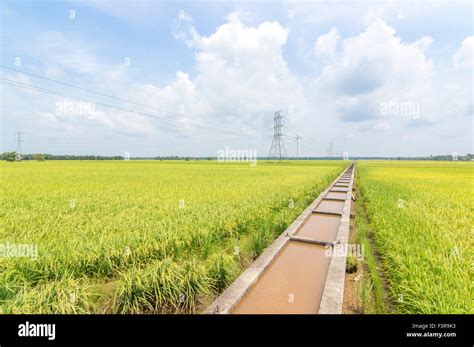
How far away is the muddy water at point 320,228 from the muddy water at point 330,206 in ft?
3.81

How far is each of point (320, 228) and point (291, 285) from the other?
435 cm

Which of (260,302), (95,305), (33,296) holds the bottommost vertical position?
(260,302)

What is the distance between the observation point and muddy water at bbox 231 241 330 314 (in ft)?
11.6

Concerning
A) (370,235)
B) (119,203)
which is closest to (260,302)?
(370,235)

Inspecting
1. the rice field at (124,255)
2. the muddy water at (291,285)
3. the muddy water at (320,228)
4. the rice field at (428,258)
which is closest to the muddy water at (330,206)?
the muddy water at (320,228)

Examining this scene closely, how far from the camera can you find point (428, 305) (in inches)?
117

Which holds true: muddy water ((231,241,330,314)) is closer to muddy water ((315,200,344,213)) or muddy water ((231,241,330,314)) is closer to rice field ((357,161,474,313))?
rice field ((357,161,474,313))

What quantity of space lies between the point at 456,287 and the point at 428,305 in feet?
3.08

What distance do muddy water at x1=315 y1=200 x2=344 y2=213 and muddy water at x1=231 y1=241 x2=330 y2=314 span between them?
210 inches

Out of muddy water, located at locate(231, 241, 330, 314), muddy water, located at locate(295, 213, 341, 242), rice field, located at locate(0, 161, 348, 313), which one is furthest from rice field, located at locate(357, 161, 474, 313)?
rice field, located at locate(0, 161, 348, 313)

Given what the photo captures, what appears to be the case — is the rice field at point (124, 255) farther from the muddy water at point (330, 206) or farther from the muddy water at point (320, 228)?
the muddy water at point (330, 206)


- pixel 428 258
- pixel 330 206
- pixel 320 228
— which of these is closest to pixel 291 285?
pixel 428 258
